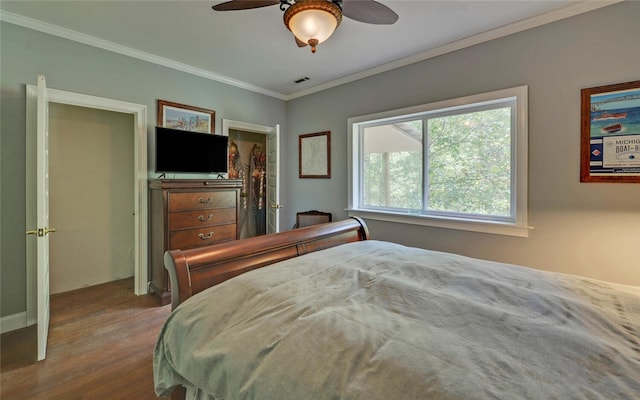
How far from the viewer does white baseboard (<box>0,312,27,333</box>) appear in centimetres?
243

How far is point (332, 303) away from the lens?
1.10 m

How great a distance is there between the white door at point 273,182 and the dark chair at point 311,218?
0.37 meters

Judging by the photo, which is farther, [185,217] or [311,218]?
[311,218]

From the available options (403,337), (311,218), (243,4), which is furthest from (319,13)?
(311,218)

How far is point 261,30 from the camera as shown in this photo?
2.60 metres

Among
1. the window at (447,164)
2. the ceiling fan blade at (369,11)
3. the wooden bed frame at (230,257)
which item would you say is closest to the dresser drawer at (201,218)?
the window at (447,164)

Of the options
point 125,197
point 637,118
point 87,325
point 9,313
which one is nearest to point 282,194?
point 125,197

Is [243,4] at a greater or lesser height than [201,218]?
greater

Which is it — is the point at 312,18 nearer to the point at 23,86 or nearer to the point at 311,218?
the point at 23,86

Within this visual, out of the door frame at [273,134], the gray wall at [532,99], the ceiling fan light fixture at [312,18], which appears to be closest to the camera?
the ceiling fan light fixture at [312,18]

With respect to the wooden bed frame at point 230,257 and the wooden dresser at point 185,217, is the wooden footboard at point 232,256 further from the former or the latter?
the wooden dresser at point 185,217

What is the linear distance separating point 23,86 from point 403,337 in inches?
142

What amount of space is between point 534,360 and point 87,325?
10.7 ft

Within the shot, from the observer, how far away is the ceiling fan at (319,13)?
61.5 inches
